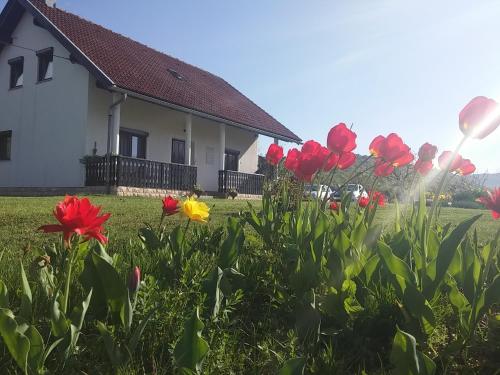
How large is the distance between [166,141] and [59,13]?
575cm

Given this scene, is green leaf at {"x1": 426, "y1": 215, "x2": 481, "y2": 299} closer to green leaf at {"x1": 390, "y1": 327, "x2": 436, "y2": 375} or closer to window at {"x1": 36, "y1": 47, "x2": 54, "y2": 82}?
green leaf at {"x1": 390, "y1": 327, "x2": 436, "y2": 375}

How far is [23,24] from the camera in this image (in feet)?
52.7

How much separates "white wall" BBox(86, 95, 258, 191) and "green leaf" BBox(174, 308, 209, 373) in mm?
13460

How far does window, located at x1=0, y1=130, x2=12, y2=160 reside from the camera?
16.1 metres

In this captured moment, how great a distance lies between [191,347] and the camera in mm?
1234

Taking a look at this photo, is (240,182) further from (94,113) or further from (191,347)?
(191,347)

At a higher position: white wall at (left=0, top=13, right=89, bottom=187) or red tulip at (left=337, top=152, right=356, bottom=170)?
white wall at (left=0, top=13, right=89, bottom=187)

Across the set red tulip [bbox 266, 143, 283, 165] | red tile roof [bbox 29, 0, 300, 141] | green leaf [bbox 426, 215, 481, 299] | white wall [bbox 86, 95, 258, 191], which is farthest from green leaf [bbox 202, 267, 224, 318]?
white wall [bbox 86, 95, 258, 191]

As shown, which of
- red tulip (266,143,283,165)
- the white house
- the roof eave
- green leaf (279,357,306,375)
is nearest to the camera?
green leaf (279,357,306,375)

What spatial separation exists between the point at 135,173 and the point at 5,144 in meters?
6.00

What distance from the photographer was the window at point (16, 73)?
53.3 feet

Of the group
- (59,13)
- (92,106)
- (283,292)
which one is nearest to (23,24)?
(59,13)

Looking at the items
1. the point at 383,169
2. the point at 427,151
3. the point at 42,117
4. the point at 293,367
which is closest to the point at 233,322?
the point at 293,367

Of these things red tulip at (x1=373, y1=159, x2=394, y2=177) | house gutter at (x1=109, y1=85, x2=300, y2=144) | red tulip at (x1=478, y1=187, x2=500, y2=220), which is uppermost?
house gutter at (x1=109, y1=85, x2=300, y2=144)
